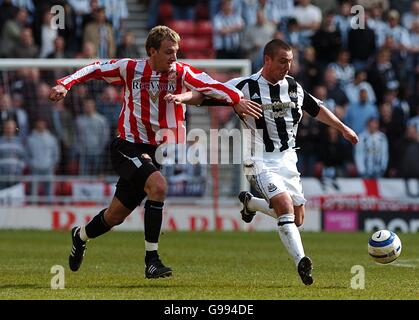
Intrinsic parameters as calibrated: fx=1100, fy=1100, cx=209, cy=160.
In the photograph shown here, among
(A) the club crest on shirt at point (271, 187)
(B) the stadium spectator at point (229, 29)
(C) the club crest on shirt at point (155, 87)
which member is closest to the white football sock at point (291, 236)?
(A) the club crest on shirt at point (271, 187)

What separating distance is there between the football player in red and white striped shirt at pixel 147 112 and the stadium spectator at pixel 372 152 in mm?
10688

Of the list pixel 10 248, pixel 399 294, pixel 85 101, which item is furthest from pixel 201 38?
pixel 399 294

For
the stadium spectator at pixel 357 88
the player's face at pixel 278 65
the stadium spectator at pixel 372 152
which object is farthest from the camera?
the stadium spectator at pixel 357 88

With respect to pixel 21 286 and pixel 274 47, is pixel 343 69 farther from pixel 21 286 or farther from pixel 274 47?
pixel 21 286

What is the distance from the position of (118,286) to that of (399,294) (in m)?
2.47

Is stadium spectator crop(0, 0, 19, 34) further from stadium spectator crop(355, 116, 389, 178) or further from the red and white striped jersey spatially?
the red and white striped jersey

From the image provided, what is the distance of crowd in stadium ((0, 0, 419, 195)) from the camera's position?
20344mm

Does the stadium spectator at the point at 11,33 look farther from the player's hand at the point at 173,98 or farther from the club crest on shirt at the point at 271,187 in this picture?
the club crest on shirt at the point at 271,187

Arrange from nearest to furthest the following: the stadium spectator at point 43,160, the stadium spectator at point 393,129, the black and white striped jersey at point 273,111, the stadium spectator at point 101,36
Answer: the black and white striped jersey at point 273,111, the stadium spectator at point 43,160, the stadium spectator at point 393,129, the stadium spectator at point 101,36

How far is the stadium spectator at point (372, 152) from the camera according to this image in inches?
822

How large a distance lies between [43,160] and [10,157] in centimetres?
60

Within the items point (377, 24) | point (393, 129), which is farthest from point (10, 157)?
point (377, 24)

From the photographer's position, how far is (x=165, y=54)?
10.3 meters
